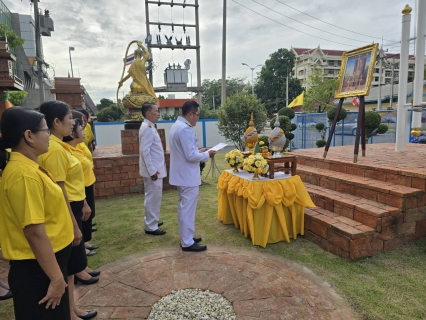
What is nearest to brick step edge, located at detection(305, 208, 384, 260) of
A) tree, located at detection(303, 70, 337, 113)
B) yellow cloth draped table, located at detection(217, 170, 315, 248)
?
yellow cloth draped table, located at detection(217, 170, 315, 248)

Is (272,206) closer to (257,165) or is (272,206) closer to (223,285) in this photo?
(257,165)

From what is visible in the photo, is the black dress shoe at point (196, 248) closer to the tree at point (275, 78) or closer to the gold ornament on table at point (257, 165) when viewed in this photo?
the gold ornament on table at point (257, 165)

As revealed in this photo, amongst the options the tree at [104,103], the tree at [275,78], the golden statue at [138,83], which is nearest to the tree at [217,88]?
the tree at [275,78]

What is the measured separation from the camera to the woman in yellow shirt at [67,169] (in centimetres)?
186

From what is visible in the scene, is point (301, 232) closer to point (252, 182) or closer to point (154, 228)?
point (252, 182)

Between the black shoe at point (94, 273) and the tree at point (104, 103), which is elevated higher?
the tree at point (104, 103)

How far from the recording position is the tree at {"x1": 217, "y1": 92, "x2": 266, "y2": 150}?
918 cm

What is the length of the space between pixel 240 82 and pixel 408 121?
42.4m

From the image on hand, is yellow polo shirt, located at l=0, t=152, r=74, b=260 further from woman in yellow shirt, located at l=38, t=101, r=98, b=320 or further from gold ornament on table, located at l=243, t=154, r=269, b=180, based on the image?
gold ornament on table, located at l=243, t=154, r=269, b=180

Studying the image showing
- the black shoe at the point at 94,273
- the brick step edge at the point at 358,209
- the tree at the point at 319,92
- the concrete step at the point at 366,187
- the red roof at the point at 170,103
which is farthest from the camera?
the red roof at the point at 170,103

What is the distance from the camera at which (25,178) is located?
122cm

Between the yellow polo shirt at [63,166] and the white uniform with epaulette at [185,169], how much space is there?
1.15m

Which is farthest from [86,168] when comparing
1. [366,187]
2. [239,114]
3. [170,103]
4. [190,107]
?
Answer: [170,103]

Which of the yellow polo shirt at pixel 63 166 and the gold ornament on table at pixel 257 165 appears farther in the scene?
the gold ornament on table at pixel 257 165
